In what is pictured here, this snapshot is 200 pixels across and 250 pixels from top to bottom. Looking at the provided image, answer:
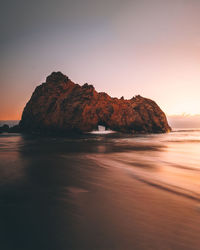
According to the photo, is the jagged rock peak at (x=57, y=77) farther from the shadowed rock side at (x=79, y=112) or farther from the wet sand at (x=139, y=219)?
the wet sand at (x=139, y=219)

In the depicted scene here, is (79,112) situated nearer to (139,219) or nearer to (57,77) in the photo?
(57,77)

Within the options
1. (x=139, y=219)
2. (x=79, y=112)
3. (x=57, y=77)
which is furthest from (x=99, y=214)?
(x=57, y=77)

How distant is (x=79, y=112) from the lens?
5088 cm

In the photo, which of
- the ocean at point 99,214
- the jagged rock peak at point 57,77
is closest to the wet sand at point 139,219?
the ocean at point 99,214

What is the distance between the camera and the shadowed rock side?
51.8 m

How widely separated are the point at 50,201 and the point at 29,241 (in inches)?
52.6

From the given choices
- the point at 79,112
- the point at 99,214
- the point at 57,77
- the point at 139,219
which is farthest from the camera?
the point at 57,77

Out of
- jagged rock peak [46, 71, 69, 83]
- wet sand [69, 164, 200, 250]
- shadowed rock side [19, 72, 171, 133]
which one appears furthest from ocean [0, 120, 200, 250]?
jagged rock peak [46, 71, 69, 83]

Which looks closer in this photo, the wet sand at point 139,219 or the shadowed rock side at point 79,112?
the wet sand at point 139,219

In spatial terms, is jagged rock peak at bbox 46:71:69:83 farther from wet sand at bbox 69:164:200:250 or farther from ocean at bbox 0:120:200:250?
wet sand at bbox 69:164:200:250

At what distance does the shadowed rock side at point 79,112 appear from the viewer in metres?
51.8

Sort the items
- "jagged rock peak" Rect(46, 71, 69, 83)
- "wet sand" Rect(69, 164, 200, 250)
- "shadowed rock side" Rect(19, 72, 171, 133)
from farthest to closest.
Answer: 1. "jagged rock peak" Rect(46, 71, 69, 83)
2. "shadowed rock side" Rect(19, 72, 171, 133)
3. "wet sand" Rect(69, 164, 200, 250)

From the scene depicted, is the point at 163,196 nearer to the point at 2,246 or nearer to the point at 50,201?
the point at 50,201

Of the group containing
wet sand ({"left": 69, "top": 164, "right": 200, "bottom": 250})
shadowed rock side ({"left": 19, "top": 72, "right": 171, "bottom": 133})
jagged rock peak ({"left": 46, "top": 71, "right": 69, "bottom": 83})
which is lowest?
wet sand ({"left": 69, "top": 164, "right": 200, "bottom": 250})
